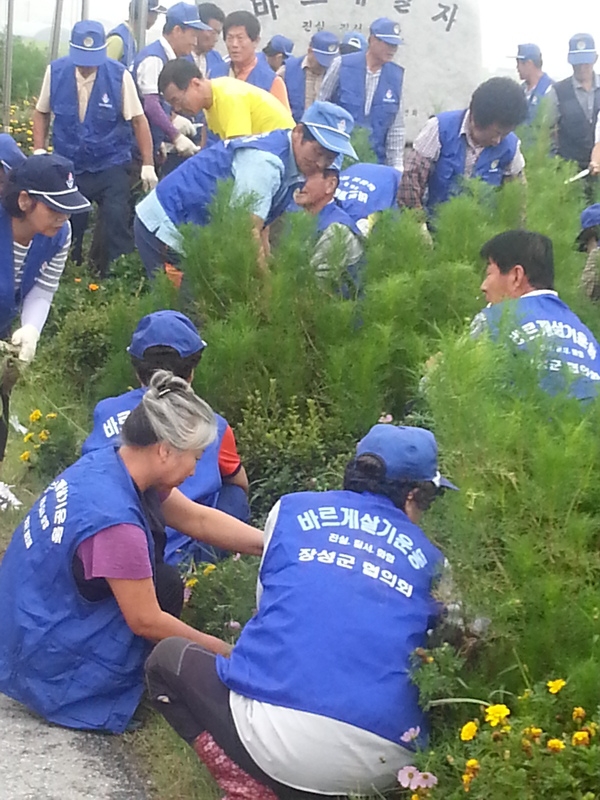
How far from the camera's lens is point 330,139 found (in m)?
4.81

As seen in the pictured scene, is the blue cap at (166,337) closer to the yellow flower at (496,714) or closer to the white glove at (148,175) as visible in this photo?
the yellow flower at (496,714)

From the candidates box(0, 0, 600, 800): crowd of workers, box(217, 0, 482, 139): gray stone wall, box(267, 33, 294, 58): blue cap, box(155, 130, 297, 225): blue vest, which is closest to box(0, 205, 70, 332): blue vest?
box(0, 0, 600, 800): crowd of workers

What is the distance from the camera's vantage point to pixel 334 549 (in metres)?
2.77

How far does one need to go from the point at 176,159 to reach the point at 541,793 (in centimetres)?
561

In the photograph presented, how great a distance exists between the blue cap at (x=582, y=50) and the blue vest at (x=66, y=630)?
5792mm

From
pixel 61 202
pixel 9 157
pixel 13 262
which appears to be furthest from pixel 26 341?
pixel 9 157

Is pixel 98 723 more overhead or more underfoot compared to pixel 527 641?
more underfoot

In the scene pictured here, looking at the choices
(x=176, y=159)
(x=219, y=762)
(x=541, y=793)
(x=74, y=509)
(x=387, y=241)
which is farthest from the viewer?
(x=176, y=159)

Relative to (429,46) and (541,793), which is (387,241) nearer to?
(541,793)

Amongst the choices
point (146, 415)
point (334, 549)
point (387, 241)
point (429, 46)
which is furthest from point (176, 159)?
point (334, 549)

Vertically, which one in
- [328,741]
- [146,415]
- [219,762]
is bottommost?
[219,762]

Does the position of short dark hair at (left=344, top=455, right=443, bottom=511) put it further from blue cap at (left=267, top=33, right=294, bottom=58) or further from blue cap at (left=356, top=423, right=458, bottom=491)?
blue cap at (left=267, top=33, right=294, bottom=58)

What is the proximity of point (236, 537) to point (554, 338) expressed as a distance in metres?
1.09

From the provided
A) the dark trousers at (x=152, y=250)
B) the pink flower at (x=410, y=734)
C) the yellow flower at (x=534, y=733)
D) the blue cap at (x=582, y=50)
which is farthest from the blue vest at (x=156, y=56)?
the yellow flower at (x=534, y=733)
